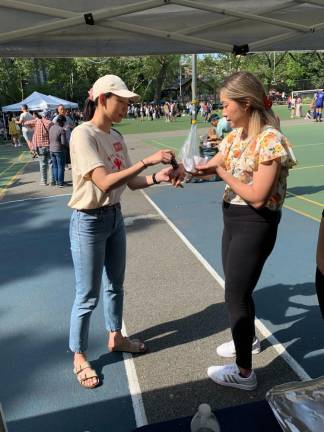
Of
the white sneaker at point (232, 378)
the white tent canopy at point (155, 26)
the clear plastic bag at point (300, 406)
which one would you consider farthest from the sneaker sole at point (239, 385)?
the white tent canopy at point (155, 26)

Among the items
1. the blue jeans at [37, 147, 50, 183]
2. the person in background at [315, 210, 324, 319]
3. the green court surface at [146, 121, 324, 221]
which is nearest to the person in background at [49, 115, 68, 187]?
the blue jeans at [37, 147, 50, 183]

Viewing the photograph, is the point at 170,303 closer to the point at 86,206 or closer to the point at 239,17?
the point at 86,206

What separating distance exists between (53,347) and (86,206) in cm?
164

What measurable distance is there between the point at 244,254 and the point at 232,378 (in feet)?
3.34

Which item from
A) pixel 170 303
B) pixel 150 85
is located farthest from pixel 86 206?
pixel 150 85

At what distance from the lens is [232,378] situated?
10.2 feet

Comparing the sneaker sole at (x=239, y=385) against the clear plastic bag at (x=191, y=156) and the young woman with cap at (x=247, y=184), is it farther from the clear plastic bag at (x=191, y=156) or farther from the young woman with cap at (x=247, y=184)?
the clear plastic bag at (x=191, y=156)

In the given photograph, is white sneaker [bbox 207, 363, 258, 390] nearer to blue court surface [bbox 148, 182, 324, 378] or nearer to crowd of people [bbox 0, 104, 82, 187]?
blue court surface [bbox 148, 182, 324, 378]

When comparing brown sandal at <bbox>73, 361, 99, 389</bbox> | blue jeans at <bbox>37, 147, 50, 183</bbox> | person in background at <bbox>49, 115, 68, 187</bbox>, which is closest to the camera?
brown sandal at <bbox>73, 361, 99, 389</bbox>

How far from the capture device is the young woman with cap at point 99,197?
2.69 meters

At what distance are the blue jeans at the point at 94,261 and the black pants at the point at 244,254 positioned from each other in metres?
0.83

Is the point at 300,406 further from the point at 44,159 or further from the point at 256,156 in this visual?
the point at 44,159

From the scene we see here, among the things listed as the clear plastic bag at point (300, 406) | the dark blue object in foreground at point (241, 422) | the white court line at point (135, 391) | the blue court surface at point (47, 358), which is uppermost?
the clear plastic bag at point (300, 406)

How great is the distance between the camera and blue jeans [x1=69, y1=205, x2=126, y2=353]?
2941mm
